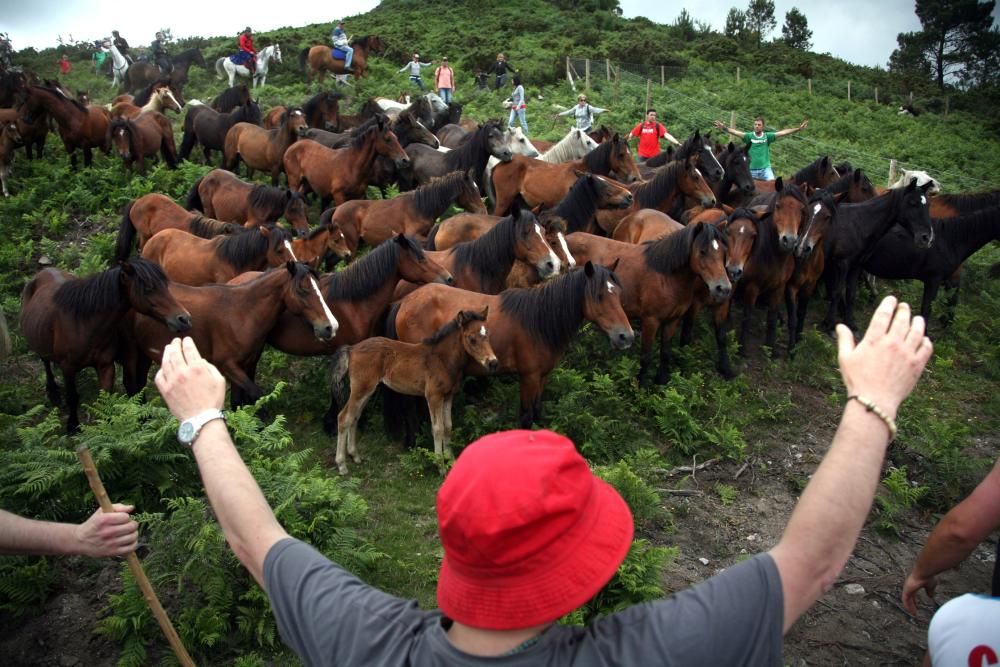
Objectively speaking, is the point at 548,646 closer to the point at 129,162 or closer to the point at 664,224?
the point at 664,224

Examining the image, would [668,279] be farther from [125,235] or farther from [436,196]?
[125,235]

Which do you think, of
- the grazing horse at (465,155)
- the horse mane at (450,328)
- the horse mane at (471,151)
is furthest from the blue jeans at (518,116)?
the horse mane at (450,328)

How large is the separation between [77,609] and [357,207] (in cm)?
828

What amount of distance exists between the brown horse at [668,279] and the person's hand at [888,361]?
698cm

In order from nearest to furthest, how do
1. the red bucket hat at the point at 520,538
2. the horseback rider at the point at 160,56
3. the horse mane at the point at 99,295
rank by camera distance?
the red bucket hat at the point at 520,538 < the horse mane at the point at 99,295 < the horseback rider at the point at 160,56

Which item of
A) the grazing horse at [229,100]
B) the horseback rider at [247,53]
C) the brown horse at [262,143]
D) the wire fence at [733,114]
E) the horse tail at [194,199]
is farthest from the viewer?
the horseback rider at [247,53]

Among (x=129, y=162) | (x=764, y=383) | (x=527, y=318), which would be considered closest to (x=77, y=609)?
(x=527, y=318)

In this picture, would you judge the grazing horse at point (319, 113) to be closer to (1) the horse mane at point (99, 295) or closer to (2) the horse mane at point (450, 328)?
(1) the horse mane at point (99, 295)

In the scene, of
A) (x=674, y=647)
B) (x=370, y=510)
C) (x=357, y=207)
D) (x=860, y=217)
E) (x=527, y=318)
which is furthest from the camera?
(x=357, y=207)

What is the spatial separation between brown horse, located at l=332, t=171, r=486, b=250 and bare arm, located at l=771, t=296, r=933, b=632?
9.76 metres

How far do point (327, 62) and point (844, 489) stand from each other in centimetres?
2839

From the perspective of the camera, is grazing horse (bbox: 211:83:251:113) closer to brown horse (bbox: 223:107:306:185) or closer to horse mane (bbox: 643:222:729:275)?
brown horse (bbox: 223:107:306:185)

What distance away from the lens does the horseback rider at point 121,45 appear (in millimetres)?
28453

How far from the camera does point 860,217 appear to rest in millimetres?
10672
